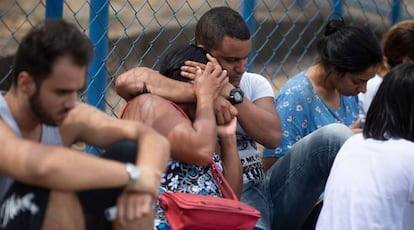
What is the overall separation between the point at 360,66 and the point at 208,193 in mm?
1268

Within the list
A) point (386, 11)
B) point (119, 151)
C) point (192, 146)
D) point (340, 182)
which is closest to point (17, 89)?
point (119, 151)

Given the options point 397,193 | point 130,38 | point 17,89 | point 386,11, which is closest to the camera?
point 17,89

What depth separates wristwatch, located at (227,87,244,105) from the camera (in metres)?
3.84

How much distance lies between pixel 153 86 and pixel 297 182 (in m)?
0.84

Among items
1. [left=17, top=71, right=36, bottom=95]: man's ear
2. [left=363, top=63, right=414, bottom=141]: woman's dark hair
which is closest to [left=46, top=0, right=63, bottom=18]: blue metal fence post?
[left=17, top=71, right=36, bottom=95]: man's ear

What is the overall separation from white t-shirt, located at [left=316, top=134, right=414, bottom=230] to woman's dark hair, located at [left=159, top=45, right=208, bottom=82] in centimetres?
70

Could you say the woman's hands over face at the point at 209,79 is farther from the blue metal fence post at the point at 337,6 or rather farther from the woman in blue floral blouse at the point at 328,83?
the blue metal fence post at the point at 337,6

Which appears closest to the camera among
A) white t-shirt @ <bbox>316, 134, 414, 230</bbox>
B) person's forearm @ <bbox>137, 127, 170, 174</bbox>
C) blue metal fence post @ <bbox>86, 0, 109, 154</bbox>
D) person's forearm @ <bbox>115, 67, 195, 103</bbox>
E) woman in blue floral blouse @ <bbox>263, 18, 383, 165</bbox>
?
person's forearm @ <bbox>137, 127, 170, 174</bbox>

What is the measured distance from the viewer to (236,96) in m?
3.85

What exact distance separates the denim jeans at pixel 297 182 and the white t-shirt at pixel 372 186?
37cm

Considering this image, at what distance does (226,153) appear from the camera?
147 inches

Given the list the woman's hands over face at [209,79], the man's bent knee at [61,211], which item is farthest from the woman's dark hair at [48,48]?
the woman's hands over face at [209,79]

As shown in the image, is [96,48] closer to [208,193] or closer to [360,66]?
[208,193]

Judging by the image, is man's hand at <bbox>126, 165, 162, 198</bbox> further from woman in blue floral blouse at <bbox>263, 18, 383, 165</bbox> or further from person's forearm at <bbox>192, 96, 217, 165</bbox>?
woman in blue floral blouse at <bbox>263, 18, 383, 165</bbox>
